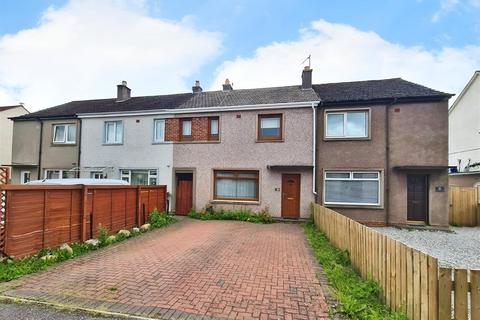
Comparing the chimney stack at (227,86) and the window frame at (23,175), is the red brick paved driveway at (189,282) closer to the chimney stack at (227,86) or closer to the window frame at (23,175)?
the chimney stack at (227,86)

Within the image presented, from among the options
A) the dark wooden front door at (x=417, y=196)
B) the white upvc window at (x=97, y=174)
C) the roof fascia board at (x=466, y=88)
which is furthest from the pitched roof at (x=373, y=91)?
the white upvc window at (x=97, y=174)

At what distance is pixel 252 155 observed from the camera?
45.2ft

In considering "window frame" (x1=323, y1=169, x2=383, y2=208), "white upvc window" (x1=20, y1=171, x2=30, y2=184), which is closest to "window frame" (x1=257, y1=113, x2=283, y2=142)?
"window frame" (x1=323, y1=169, x2=383, y2=208)

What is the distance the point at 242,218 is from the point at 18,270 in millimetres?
9102

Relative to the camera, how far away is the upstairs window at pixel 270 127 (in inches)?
540

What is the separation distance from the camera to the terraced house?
12.2 metres

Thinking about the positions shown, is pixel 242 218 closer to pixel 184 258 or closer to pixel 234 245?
pixel 234 245

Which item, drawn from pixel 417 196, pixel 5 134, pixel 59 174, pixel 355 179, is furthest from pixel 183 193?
pixel 5 134

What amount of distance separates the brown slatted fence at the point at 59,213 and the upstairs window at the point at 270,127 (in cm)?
695

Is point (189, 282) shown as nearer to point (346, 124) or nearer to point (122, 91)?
point (346, 124)

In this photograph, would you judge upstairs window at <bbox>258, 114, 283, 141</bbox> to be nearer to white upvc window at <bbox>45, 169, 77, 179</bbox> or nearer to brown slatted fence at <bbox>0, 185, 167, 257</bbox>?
brown slatted fence at <bbox>0, 185, 167, 257</bbox>

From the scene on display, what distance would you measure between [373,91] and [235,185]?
8.83 meters

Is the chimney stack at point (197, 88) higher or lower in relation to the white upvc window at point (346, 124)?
higher

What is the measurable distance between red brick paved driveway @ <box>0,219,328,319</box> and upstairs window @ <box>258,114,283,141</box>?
6.66 m
